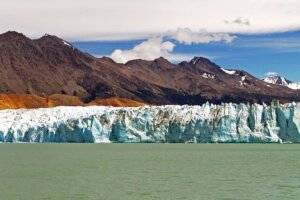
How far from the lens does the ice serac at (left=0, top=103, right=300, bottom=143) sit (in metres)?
94.4

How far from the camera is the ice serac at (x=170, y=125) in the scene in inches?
3718

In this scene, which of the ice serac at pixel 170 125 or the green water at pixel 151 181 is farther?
the ice serac at pixel 170 125

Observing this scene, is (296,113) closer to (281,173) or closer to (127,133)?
(127,133)

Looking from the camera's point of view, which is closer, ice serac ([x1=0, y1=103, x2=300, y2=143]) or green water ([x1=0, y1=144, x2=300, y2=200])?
green water ([x1=0, y1=144, x2=300, y2=200])

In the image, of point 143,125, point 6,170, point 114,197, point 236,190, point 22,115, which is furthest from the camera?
point 22,115

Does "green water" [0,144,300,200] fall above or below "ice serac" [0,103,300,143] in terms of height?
below

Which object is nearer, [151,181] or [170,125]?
[151,181]

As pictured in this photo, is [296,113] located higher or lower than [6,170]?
higher

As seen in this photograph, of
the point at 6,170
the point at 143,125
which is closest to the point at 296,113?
the point at 143,125

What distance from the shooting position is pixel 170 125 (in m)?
102

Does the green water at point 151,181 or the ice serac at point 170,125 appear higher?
the ice serac at point 170,125

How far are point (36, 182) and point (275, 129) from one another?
62.5 metres

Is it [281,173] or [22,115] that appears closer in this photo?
[281,173]

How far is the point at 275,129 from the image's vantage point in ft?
309
